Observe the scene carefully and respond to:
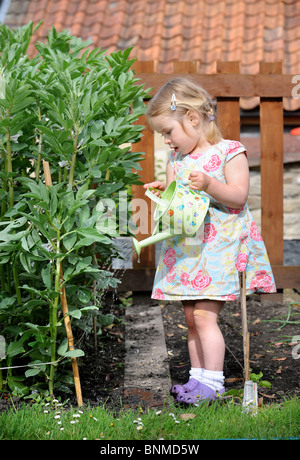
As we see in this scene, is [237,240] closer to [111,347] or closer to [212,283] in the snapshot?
[212,283]

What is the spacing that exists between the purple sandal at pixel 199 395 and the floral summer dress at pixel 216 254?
39 centimetres

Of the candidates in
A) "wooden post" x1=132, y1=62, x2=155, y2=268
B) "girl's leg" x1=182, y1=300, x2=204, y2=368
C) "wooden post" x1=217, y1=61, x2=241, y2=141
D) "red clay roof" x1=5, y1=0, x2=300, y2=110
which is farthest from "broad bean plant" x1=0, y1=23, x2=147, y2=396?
"red clay roof" x1=5, y1=0, x2=300, y2=110

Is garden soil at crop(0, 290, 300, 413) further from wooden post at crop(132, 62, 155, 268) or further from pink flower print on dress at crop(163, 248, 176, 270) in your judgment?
pink flower print on dress at crop(163, 248, 176, 270)

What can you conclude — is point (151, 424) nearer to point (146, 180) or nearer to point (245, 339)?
point (245, 339)

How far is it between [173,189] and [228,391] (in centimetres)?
88

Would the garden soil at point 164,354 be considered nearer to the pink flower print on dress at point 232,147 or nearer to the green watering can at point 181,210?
the green watering can at point 181,210

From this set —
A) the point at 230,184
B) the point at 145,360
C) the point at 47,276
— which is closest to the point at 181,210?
the point at 230,184

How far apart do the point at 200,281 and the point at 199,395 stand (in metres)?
0.48

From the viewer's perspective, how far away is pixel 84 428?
2.27 metres

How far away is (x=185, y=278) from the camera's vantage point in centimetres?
275

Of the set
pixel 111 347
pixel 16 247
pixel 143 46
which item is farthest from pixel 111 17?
pixel 16 247

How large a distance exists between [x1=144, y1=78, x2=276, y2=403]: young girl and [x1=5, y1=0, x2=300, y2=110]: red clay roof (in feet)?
14.5

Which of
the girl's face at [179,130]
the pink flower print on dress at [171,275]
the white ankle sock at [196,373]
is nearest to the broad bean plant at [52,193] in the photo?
the girl's face at [179,130]

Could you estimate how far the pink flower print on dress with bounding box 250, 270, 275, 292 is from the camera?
9.18ft
